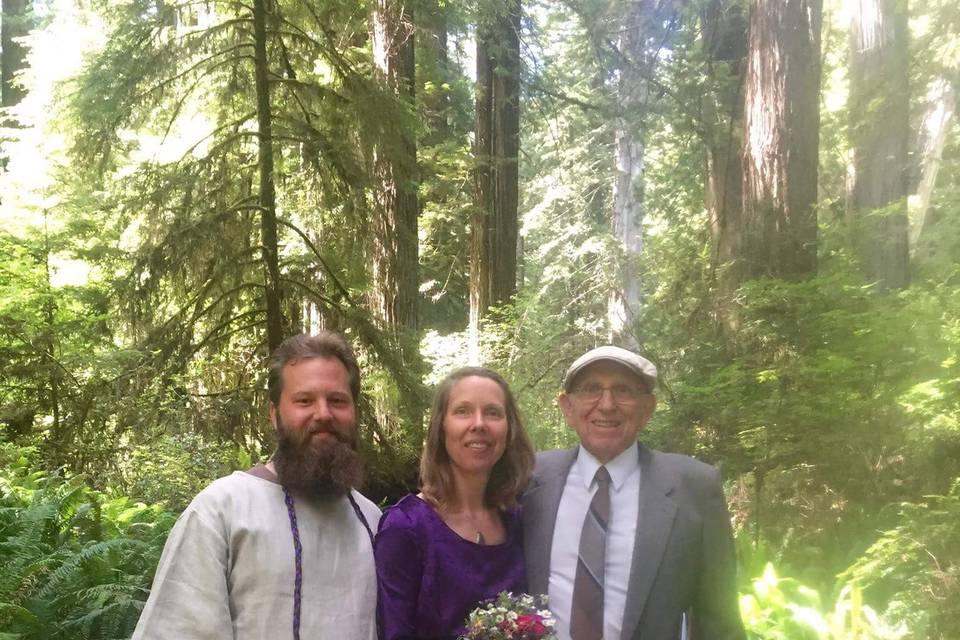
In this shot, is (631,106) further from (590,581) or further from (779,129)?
(590,581)

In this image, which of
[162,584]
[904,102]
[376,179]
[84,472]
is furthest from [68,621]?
[904,102]

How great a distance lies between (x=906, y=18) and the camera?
711cm

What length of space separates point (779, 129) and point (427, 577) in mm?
6445

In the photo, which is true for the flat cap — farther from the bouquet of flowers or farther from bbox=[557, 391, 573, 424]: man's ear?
the bouquet of flowers

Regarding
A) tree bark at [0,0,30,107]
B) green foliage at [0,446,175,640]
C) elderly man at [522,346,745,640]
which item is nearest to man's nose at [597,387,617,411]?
elderly man at [522,346,745,640]

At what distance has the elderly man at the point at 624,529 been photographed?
6.66ft

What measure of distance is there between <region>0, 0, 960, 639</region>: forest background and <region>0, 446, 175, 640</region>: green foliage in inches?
0.8

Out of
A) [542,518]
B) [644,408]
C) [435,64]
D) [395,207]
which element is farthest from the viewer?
[435,64]

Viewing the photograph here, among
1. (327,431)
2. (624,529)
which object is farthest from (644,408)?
(327,431)

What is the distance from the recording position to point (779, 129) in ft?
23.1

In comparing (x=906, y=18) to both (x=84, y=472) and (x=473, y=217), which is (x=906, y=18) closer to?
(x=473, y=217)

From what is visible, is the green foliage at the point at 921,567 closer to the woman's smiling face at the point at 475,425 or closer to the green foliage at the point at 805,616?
the green foliage at the point at 805,616

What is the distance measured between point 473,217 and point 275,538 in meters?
7.51

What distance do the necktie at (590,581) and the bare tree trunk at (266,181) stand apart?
363 centimetres
